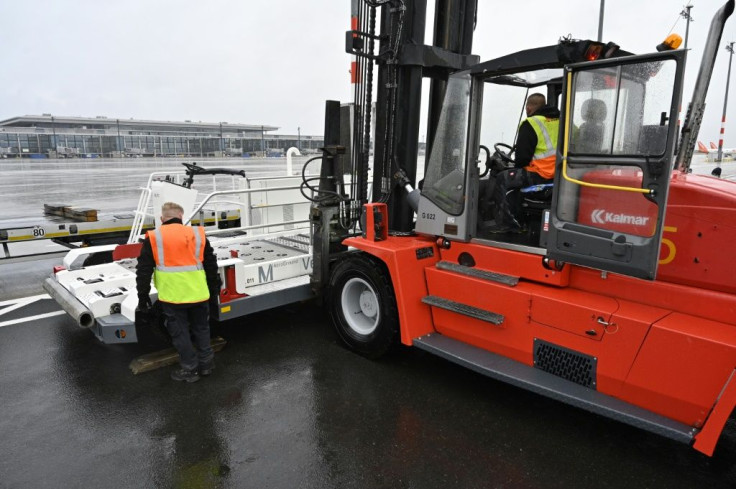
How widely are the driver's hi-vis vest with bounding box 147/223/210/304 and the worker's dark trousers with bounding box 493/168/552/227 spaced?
2.60 metres

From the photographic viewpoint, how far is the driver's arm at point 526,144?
382 cm

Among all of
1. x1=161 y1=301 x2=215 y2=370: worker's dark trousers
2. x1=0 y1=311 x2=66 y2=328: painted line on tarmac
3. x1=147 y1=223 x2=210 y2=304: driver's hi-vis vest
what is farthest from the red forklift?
x1=0 y1=311 x2=66 y2=328: painted line on tarmac

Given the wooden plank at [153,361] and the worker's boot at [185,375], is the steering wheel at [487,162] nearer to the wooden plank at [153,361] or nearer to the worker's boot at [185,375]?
the worker's boot at [185,375]

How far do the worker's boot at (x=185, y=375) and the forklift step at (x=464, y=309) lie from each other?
2.18 metres

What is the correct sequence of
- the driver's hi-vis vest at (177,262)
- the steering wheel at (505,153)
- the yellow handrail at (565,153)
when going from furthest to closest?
1. the steering wheel at (505,153)
2. the driver's hi-vis vest at (177,262)
3. the yellow handrail at (565,153)

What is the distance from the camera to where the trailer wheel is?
4504 millimetres

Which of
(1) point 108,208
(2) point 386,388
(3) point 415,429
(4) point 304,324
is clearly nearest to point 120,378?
(4) point 304,324

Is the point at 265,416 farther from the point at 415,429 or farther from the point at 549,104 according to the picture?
the point at 549,104

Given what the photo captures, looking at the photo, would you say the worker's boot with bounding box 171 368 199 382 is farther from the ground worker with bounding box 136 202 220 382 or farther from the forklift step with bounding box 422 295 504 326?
Answer: the forklift step with bounding box 422 295 504 326

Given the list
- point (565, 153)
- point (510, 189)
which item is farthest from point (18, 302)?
point (565, 153)

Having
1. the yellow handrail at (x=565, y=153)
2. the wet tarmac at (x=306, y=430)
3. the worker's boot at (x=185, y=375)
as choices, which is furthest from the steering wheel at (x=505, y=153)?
the worker's boot at (x=185, y=375)

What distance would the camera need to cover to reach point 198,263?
4305 millimetres

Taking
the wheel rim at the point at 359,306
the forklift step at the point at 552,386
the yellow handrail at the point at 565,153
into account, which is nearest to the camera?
the forklift step at the point at 552,386

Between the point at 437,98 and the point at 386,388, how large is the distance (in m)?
3.01
